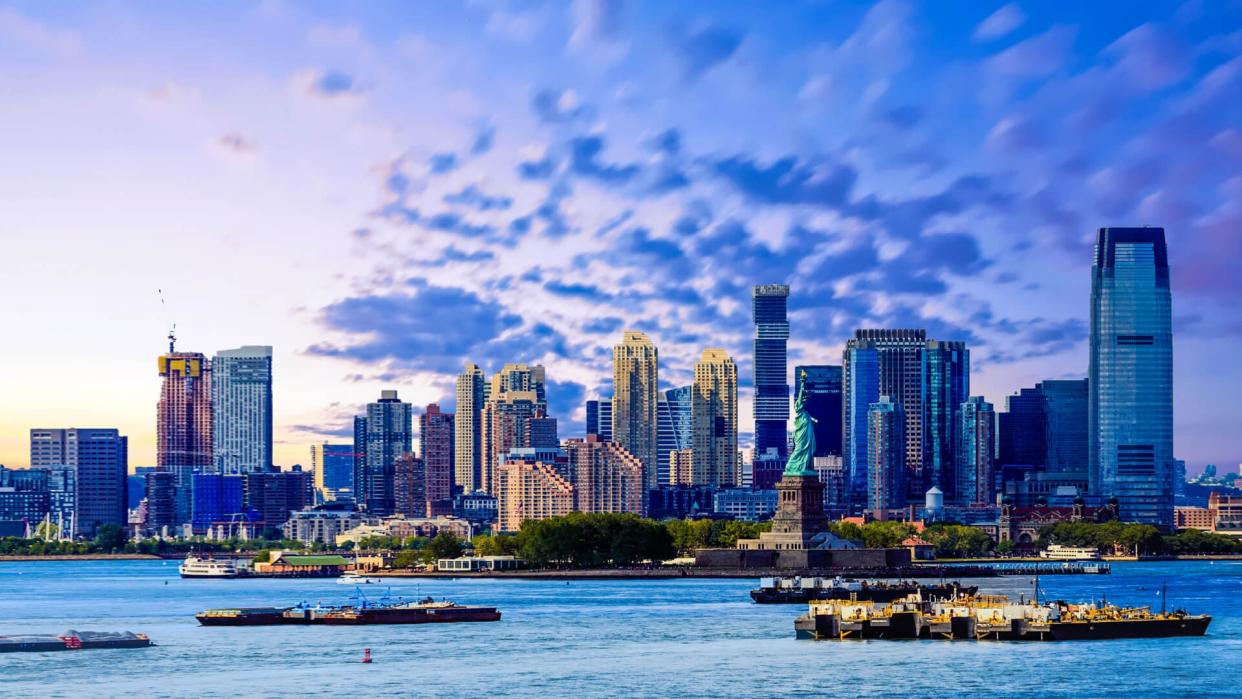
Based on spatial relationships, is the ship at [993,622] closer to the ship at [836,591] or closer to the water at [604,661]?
the water at [604,661]

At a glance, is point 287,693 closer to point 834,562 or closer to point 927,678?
point 927,678

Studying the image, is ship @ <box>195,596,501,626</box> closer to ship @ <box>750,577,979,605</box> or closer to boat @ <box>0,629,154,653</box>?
boat @ <box>0,629,154,653</box>

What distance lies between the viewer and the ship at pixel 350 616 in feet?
395

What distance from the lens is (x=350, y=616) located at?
120812 mm

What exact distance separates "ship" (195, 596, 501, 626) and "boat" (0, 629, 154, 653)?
45.9 feet

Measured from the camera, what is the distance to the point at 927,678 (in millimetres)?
83312

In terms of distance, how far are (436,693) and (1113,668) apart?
91.2 ft

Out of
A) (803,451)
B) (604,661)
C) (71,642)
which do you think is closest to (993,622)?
(604,661)

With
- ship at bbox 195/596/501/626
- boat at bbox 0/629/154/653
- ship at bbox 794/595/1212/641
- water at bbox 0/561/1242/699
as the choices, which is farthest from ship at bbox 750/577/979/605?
boat at bbox 0/629/154/653

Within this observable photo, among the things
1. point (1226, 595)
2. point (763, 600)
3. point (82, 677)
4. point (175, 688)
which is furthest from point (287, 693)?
point (1226, 595)

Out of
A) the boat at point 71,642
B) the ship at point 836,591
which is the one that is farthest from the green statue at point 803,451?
the boat at point 71,642

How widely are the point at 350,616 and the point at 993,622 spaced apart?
3893 cm

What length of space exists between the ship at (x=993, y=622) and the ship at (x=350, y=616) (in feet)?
80.7

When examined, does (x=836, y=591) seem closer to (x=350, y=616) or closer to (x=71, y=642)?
(x=350, y=616)
